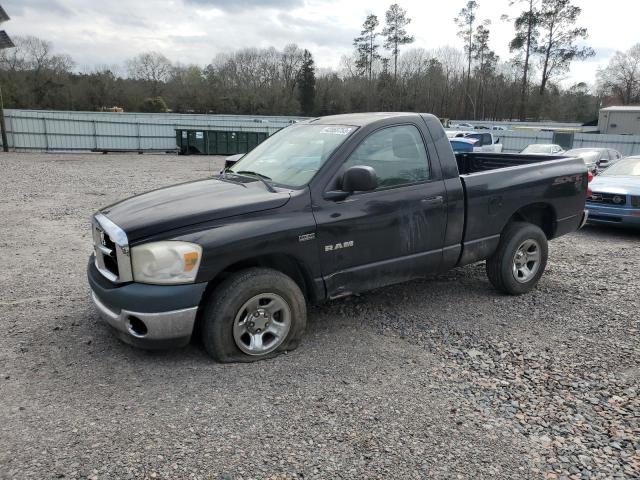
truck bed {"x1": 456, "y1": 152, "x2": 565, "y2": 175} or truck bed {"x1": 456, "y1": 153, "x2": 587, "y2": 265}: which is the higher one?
truck bed {"x1": 456, "y1": 152, "x2": 565, "y2": 175}

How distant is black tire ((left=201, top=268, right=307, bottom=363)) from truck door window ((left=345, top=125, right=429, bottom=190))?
118 centimetres

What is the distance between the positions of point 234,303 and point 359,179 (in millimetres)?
1344

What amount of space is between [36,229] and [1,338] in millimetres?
4750

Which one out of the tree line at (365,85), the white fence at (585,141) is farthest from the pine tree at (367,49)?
the white fence at (585,141)

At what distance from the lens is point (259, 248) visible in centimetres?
376

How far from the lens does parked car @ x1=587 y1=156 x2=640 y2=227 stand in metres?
8.77

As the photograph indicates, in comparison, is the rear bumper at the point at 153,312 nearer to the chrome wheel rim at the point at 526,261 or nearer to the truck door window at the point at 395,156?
the truck door window at the point at 395,156

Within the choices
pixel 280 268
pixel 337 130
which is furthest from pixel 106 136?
pixel 280 268

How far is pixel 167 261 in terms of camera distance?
349 cm

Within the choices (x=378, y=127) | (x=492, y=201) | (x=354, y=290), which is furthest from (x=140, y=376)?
(x=492, y=201)

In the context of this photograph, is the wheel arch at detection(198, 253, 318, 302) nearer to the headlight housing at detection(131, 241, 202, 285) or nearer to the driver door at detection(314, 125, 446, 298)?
the driver door at detection(314, 125, 446, 298)

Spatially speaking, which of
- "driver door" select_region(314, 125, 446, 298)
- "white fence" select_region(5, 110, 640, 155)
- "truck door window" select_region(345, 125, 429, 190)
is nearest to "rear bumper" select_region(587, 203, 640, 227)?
"driver door" select_region(314, 125, 446, 298)

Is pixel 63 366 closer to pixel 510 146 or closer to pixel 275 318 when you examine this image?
pixel 275 318

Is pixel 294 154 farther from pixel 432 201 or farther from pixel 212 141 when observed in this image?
pixel 212 141
